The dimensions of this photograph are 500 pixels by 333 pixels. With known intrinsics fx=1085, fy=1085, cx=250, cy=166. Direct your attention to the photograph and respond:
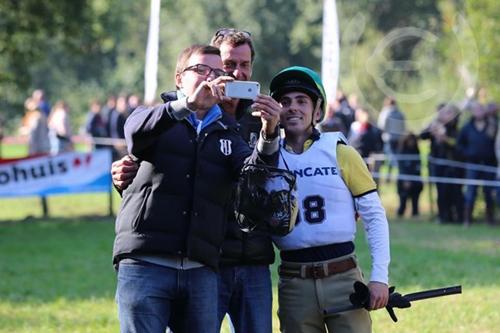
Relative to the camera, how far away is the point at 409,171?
21469 millimetres

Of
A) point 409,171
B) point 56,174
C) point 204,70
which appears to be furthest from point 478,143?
point 204,70

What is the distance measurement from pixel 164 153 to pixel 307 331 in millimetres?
1205

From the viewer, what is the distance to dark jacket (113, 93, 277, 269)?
4879mm

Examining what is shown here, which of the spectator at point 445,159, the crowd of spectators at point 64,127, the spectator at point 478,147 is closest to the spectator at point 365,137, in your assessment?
the spectator at point 445,159

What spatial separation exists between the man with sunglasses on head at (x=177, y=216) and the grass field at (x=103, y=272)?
158 inches

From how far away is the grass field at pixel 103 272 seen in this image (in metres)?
9.51

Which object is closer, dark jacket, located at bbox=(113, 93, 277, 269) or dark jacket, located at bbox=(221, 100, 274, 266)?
dark jacket, located at bbox=(113, 93, 277, 269)

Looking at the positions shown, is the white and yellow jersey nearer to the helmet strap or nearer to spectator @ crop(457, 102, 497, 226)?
the helmet strap

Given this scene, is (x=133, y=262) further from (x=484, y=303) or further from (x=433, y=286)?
(x=433, y=286)

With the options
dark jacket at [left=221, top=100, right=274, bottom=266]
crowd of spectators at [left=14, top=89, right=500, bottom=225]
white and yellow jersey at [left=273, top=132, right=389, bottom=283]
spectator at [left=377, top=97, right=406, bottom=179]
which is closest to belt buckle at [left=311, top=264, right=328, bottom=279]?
white and yellow jersey at [left=273, top=132, right=389, bottom=283]

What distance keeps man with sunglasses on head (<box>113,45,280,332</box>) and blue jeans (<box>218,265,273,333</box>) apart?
1.60 ft

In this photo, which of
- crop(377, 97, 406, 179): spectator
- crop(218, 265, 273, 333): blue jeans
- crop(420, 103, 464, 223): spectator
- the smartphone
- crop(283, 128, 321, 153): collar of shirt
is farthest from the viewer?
crop(377, 97, 406, 179): spectator

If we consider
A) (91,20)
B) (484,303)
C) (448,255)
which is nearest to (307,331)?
(484,303)

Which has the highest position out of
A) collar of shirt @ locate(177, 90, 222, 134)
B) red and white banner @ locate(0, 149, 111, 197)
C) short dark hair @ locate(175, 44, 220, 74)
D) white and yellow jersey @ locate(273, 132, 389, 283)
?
short dark hair @ locate(175, 44, 220, 74)
